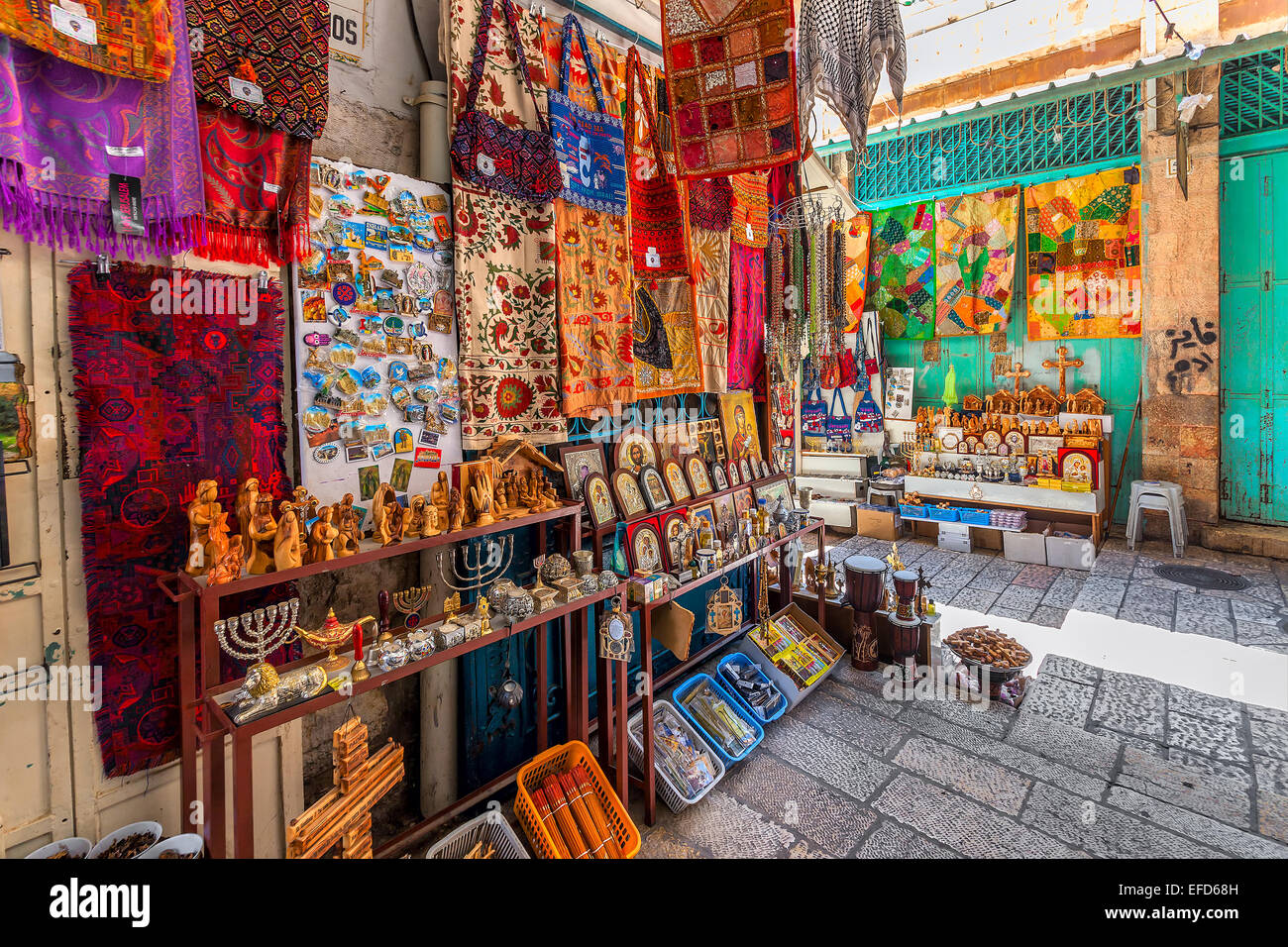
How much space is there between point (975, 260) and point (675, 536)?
591 cm

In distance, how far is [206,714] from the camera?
1580 millimetres

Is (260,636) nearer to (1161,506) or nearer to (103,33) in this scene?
(103,33)

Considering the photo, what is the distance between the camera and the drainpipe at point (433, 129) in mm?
Answer: 2410

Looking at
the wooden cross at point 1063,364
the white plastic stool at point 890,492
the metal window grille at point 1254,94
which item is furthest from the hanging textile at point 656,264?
the metal window grille at point 1254,94

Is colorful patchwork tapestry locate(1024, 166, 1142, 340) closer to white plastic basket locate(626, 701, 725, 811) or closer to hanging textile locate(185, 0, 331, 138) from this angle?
white plastic basket locate(626, 701, 725, 811)

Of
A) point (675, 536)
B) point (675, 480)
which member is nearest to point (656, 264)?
point (675, 480)

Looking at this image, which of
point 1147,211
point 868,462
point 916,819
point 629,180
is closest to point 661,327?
point 629,180

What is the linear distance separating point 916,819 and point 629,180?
10.4ft

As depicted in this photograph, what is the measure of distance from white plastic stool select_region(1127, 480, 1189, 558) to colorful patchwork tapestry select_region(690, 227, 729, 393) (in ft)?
17.2

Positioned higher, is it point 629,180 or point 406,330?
point 629,180

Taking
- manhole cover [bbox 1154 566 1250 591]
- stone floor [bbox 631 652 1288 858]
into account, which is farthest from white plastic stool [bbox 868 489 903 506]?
stone floor [bbox 631 652 1288 858]

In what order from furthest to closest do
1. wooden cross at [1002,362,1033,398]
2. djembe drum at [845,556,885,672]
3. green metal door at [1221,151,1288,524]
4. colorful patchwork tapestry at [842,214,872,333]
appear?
colorful patchwork tapestry at [842,214,872,333] < wooden cross at [1002,362,1033,398] < green metal door at [1221,151,1288,524] < djembe drum at [845,556,885,672]

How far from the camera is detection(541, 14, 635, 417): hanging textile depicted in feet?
9.07
